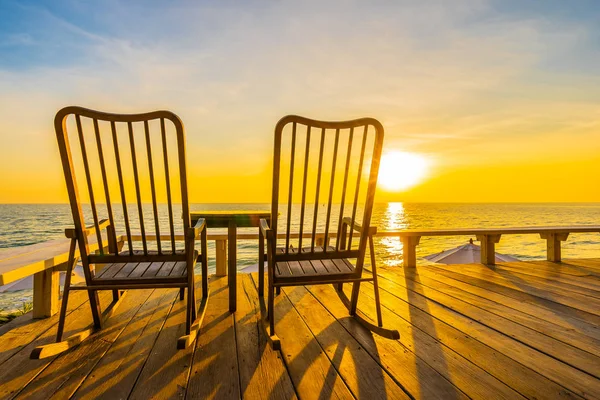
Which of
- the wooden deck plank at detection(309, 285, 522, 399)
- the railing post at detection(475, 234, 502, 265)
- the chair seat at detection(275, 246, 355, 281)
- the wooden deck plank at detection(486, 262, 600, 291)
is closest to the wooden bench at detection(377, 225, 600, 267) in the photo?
the railing post at detection(475, 234, 502, 265)

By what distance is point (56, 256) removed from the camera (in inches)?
76.9

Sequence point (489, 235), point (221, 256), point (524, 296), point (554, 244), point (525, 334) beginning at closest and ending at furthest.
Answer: point (525, 334)
point (524, 296)
point (221, 256)
point (489, 235)
point (554, 244)

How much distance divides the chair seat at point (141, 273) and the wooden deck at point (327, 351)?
1.12 feet

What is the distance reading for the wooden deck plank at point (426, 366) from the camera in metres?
1.13

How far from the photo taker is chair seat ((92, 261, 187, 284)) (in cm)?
153

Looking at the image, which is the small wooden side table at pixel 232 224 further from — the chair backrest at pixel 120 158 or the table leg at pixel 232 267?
the chair backrest at pixel 120 158

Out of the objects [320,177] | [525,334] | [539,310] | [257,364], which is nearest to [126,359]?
[257,364]

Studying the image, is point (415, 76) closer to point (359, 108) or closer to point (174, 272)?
point (359, 108)

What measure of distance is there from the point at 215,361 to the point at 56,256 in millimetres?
1338

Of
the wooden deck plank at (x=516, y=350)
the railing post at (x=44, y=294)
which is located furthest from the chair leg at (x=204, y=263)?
the wooden deck plank at (x=516, y=350)

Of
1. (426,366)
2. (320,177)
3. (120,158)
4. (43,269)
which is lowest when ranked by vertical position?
(426,366)

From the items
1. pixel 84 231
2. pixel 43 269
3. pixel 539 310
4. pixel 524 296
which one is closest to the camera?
pixel 84 231

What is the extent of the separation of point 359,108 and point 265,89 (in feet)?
7.34

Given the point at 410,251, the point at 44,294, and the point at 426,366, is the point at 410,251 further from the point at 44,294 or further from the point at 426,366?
the point at 44,294
